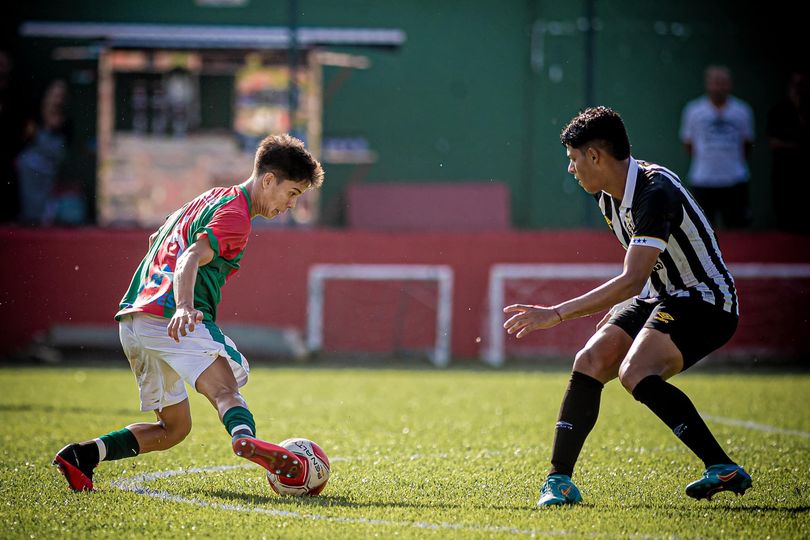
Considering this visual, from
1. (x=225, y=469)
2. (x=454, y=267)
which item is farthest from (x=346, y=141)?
(x=225, y=469)

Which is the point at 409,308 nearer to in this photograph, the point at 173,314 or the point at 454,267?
the point at 454,267

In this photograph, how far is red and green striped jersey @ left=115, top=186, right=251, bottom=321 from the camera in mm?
5000

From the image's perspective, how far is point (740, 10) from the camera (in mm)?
16859

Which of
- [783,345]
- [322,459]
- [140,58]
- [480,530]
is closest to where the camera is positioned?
[480,530]

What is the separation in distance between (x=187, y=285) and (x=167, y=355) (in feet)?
1.52

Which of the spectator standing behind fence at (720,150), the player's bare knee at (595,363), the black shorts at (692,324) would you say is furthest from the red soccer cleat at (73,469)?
the spectator standing behind fence at (720,150)

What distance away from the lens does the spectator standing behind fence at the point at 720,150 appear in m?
12.7

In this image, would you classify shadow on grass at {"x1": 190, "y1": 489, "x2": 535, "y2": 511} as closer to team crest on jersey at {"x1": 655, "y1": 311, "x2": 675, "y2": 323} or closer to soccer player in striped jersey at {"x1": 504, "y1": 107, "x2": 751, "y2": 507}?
soccer player in striped jersey at {"x1": 504, "y1": 107, "x2": 751, "y2": 507}

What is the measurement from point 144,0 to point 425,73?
14.0 feet

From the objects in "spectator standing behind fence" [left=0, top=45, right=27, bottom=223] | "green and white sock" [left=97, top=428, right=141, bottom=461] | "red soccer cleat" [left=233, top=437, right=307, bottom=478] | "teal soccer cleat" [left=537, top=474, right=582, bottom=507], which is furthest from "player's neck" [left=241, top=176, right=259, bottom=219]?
"spectator standing behind fence" [left=0, top=45, right=27, bottom=223]

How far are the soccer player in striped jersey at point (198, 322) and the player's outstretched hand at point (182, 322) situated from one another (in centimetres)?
17

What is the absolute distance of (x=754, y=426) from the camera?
787cm

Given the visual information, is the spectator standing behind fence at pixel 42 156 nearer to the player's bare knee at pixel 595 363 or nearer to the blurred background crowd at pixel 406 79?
the blurred background crowd at pixel 406 79

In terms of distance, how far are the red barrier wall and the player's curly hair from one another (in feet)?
23.1
